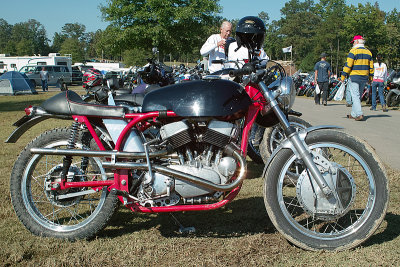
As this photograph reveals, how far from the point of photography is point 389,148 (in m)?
6.76

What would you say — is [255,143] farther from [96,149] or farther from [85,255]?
[85,255]

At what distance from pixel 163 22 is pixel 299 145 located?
4129cm

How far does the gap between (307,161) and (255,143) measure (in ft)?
7.49

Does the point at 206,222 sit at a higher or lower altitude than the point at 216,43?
lower

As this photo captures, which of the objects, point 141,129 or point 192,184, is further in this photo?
point 141,129

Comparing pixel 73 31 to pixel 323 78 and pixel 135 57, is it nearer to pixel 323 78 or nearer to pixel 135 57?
pixel 135 57

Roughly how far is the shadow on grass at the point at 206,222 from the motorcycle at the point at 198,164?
0.39 metres

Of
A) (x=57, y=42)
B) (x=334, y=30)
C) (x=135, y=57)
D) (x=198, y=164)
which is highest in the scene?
(x=57, y=42)

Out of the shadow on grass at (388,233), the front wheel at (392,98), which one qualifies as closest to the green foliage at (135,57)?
the front wheel at (392,98)

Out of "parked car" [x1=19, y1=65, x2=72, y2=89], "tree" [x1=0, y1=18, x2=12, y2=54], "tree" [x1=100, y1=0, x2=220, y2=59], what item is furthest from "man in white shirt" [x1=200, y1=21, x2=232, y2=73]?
"tree" [x1=0, y1=18, x2=12, y2=54]

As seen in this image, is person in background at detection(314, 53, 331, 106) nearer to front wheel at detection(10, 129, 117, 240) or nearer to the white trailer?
front wheel at detection(10, 129, 117, 240)

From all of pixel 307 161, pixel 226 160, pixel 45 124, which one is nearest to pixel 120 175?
pixel 226 160

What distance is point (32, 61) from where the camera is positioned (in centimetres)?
4997

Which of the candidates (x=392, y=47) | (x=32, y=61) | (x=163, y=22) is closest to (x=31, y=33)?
(x=32, y=61)
